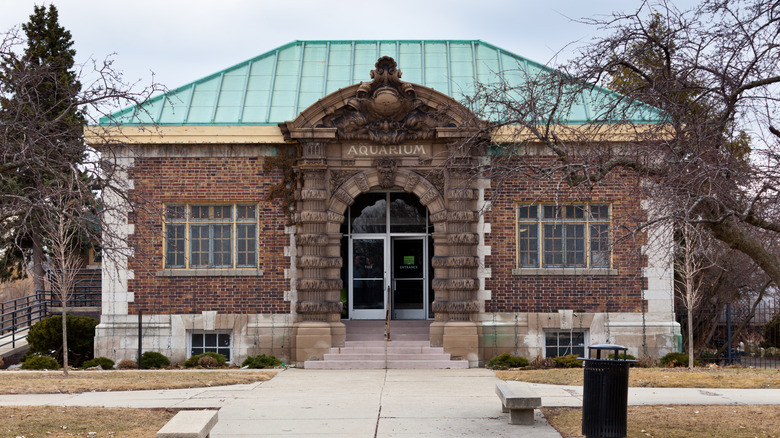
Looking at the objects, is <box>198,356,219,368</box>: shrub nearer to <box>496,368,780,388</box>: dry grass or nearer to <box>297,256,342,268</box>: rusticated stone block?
<box>297,256,342,268</box>: rusticated stone block

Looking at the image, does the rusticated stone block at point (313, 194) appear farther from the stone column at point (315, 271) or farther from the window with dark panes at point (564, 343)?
the window with dark panes at point (564, 343)

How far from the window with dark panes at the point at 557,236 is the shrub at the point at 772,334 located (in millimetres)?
11849

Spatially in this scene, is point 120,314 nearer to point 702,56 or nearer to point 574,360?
point 574,360

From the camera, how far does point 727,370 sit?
17.0m

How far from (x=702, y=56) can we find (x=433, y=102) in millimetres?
8770

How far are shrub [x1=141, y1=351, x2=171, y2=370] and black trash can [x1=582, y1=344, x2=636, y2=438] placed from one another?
1138 centimetres

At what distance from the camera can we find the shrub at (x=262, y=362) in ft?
60.1

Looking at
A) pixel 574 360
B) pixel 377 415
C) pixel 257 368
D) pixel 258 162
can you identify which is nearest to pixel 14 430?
pixel 377 415

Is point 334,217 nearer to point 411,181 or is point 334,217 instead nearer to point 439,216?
point 411,181

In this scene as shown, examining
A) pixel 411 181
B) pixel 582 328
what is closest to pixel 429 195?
pixel 411 181

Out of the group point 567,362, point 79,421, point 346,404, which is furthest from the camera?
point 567,362

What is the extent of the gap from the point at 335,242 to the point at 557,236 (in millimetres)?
4761

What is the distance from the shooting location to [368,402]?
12.6m

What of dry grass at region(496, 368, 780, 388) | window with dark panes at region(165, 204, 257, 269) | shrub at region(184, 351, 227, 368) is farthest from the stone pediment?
dry grass at region(496, 368, 780, 388)
